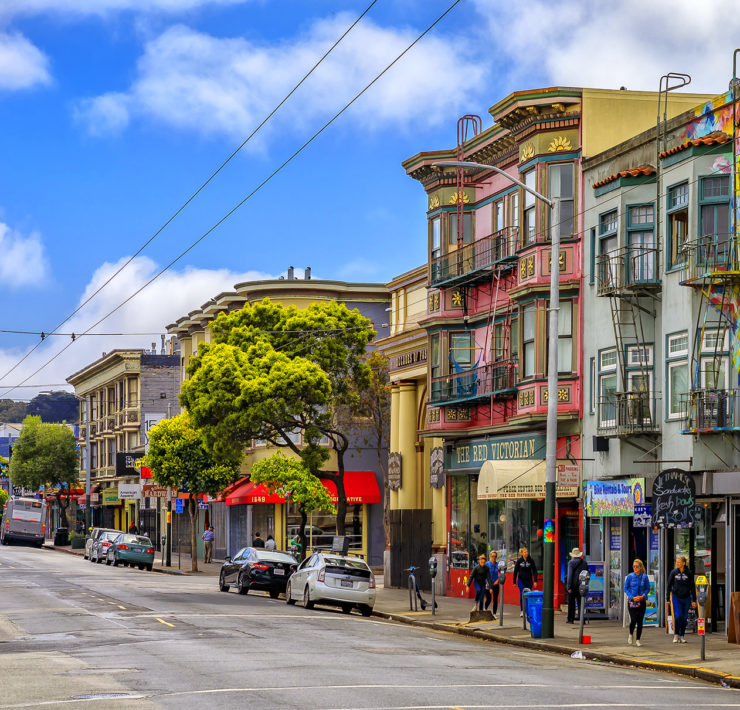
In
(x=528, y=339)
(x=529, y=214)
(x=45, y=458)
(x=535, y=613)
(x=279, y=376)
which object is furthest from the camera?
(x=45, y=458)

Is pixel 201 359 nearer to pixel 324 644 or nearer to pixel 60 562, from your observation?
pixel 60 562

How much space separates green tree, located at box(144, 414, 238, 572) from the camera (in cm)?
5606

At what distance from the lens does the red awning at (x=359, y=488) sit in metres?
54.9

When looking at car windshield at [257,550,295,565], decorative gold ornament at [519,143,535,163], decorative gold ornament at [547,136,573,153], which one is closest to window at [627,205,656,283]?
decorative gold ornament at [547,136,573,153]

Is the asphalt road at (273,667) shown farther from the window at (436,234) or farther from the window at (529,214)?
the window at (436,234)

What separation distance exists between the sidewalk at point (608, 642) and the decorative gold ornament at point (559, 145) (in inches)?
445

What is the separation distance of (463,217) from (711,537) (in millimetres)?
14816

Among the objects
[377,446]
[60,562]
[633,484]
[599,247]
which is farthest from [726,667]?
[60,562]

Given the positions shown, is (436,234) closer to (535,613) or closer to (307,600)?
(307,600)

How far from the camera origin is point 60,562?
2378 inches

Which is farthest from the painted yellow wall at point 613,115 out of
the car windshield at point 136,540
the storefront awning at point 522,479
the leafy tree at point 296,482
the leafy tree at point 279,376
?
the car windshield at point 136,540

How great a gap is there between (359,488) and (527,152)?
24115 mm

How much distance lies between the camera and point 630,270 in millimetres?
29609

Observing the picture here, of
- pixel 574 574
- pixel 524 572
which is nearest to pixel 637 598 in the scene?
pixel 574 574
